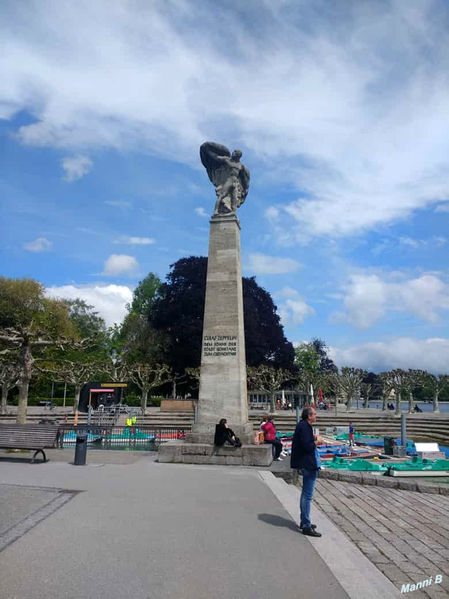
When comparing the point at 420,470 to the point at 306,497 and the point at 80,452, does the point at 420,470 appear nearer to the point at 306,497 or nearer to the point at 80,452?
the point at 306,497

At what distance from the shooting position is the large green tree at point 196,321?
39.5m

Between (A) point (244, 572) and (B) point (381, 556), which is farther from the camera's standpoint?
(B) point (381, 556)

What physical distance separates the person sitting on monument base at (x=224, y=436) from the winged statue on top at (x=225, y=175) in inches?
260

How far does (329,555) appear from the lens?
4828 mm

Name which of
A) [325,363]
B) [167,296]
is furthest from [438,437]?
[325,363]

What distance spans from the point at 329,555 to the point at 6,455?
1005 cm

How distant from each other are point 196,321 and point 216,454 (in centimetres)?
2873

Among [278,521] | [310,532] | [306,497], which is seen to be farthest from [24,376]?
[310,532]

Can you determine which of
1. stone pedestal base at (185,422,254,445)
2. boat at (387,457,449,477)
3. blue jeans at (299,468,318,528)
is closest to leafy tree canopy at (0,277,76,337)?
stone pedestal base at (185,422,254,445)

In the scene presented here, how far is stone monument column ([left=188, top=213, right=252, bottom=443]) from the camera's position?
41.1 ft

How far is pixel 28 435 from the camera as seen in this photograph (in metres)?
12.0

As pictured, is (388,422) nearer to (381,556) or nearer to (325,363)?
(381,556)

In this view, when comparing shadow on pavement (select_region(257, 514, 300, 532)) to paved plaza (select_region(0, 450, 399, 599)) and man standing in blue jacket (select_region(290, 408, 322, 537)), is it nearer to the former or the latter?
paved plaza (select_region(0, 450, 399, 599))

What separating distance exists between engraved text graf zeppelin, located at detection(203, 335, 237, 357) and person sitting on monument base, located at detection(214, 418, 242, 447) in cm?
228
